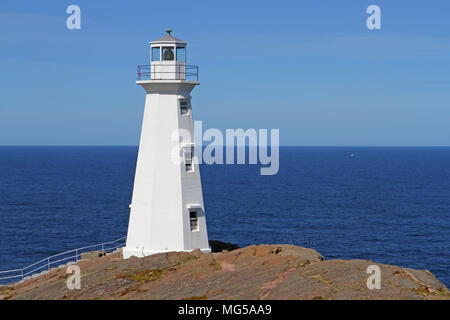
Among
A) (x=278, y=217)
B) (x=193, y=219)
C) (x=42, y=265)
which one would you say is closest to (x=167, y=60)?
(x=193, y=219)

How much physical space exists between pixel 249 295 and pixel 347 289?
380cm

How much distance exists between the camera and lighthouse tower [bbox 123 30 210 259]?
37688 millimetres

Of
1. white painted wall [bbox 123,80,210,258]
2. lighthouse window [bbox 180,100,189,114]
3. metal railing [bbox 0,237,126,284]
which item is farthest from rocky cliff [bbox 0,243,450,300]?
lighthouse window [bbox 180,100,189,114]

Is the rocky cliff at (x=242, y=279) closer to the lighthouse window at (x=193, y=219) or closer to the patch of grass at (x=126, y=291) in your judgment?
the patch of grass at (x=126, y=291)

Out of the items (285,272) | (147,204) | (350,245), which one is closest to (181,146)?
(147,204)

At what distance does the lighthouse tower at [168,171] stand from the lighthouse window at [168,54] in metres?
0.29

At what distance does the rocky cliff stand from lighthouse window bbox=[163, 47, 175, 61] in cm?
1209

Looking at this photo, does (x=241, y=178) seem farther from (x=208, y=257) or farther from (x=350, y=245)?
(x=208, y=257)

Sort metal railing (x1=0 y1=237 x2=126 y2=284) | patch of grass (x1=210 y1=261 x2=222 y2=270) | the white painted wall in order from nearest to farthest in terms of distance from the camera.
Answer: patch of grass (x1=210 y1=261 x2=222 y2=270) → the white painted wall → metal railing (x1=0 y1=237 x2=126 y2=284)

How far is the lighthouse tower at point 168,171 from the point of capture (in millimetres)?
37688

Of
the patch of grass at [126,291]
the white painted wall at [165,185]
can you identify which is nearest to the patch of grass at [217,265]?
the patch of grass at [126,291]

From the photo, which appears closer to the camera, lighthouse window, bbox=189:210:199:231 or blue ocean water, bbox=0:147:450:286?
lighthouse window, bbox=189:210:199:231

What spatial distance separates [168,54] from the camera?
3906cm

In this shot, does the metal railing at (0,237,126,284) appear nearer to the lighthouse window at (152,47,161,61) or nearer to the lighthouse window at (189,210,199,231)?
the lighthouse window at (189,210,199,231)
